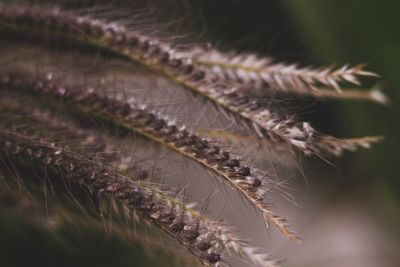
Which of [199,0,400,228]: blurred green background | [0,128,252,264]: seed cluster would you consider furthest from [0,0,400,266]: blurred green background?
[0,128,252,264]: seed cluster

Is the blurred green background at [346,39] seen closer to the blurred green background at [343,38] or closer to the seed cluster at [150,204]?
the blurred green background at [343,38]

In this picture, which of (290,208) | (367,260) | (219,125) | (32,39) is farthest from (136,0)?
(367,260)

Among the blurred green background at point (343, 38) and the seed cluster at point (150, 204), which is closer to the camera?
the seed cluster at point (150, 204)

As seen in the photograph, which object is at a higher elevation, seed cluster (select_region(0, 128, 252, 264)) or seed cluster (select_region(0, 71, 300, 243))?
seed cluster (select_region(0, 71, 300, 243))

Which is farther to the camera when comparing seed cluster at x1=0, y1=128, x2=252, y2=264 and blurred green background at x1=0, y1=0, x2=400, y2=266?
blurred green background at x1=0, y1=0, x2=400, y2=266

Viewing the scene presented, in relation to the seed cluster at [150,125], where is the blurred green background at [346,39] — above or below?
above

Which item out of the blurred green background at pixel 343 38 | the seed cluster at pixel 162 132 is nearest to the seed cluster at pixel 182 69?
the seed cluster at pixel 162 132

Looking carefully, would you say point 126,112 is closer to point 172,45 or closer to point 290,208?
point 172,45

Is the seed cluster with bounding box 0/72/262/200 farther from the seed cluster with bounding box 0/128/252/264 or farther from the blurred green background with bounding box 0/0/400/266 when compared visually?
the blurred green background with bounding box 0/0/400/266

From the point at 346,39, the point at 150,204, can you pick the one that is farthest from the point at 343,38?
the point at 150,204
